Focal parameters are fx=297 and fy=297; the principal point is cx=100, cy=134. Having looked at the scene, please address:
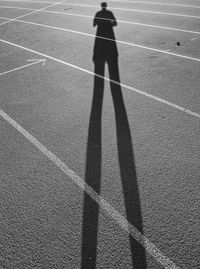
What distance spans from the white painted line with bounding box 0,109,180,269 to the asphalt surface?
2 centimetres

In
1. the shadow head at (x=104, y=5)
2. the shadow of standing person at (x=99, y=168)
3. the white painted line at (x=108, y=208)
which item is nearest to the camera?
the white painted line at (x=108, y=208)

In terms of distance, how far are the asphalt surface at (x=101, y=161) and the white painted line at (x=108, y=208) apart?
0.02 m

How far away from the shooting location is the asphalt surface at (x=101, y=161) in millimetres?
4051

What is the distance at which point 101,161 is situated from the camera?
5590 mm

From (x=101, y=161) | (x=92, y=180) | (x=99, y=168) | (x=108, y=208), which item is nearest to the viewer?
(x=108, y=208)

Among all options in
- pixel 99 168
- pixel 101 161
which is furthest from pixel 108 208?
pixel 101 161

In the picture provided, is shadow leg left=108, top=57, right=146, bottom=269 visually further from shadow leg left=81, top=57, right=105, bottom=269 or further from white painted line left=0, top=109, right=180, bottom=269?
shadow leg left=81, top=57, right=105, bottom=269

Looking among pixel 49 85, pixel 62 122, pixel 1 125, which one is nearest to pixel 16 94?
pixel 49 85

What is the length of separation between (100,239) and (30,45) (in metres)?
10.2

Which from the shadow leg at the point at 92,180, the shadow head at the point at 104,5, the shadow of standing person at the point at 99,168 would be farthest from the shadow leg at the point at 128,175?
the shadow head at the point at 104,5

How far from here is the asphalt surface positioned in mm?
4051

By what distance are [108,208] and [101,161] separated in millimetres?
1187

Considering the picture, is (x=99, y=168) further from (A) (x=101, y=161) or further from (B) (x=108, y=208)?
(B) (x=108, y=208)

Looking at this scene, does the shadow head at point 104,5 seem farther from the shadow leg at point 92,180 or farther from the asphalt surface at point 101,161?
the shadow leg at point 92,180
